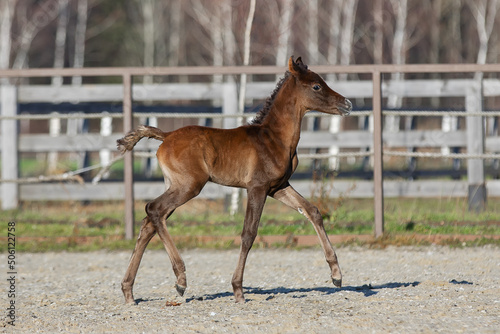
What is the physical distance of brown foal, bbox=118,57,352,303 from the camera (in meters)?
5.41

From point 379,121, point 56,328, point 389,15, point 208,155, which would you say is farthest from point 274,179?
point 389,15

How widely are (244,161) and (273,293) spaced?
114 cm

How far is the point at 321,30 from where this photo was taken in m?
31.5

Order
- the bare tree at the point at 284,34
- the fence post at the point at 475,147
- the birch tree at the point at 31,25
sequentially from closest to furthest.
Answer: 1. the fence post at the point at 475,147
2. the bare tree at the point at 284,34
3. the birch tree at the point at 31,25

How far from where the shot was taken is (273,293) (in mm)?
5930

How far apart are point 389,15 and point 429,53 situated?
249 inches

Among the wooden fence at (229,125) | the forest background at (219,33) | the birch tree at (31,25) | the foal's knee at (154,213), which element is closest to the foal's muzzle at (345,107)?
the foal's knee at (154,213)

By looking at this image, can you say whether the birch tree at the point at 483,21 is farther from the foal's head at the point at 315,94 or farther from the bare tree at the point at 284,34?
the foal's head at the point at 315,94

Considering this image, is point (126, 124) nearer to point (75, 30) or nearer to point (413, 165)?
point (413, 165)

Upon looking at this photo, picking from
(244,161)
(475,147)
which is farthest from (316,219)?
(475,147)

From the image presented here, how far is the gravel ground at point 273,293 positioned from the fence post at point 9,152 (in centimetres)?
224

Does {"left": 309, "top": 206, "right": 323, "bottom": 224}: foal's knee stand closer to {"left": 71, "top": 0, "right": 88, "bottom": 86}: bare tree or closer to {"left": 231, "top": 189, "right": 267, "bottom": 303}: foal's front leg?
{"left": 231, "top": 189, "right": 267, "bottom": 303}: foal's front leg

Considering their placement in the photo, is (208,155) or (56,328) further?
(208,155)

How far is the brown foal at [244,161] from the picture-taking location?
17.7ft
